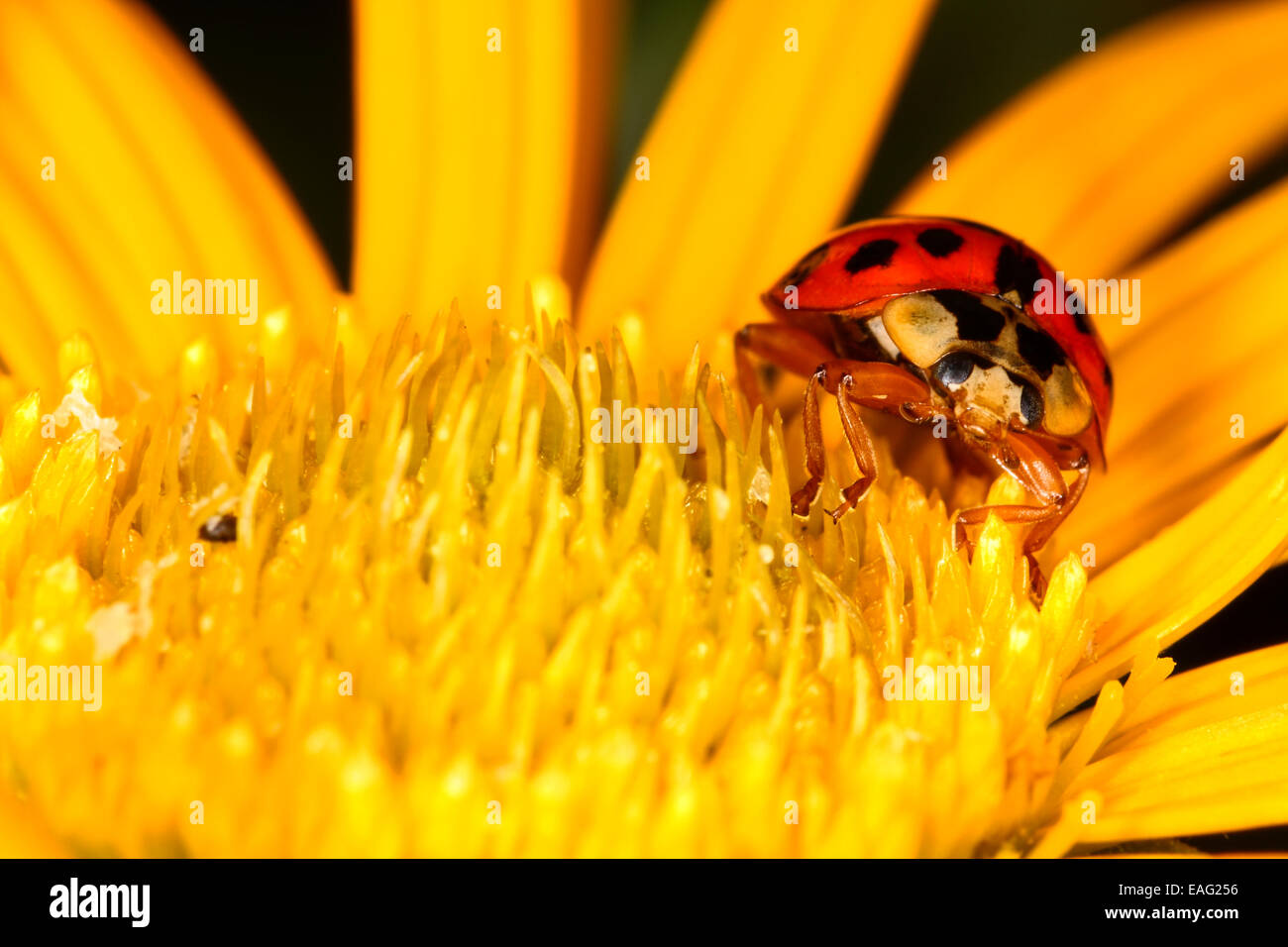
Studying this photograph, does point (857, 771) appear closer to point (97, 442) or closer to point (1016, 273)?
point (1016, 273)

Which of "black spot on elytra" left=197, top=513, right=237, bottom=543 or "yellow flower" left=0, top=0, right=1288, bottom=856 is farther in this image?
"black spot on elytra" left=197, top=513, right=237, bottom=543

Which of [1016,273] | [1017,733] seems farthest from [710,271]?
[1017,733]

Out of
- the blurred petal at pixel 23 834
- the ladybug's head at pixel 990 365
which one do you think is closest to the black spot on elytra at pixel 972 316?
the ladybug's head at pixel 990 365

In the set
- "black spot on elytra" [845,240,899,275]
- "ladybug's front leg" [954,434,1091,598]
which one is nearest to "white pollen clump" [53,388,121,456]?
"black spot on elytra" [845,240,899,275]

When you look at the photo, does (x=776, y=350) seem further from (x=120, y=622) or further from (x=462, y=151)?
(x=120, y=622)

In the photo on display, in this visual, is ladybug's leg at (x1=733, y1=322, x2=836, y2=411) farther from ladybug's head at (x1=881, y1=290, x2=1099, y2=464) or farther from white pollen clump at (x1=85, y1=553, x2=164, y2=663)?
white pollen clump at (x1=85, y1=553, x2=164, y2=663)
